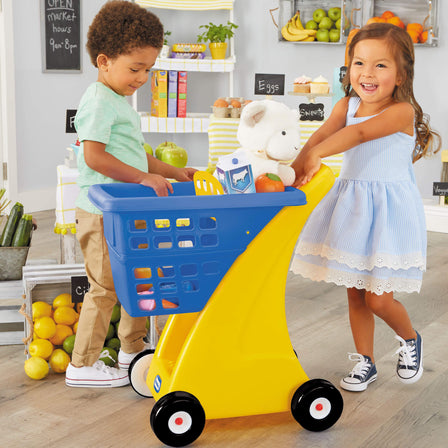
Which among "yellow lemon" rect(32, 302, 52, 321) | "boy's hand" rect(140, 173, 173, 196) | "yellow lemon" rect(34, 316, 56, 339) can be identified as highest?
"boy's hand" rect(140, 173, 173, 196)

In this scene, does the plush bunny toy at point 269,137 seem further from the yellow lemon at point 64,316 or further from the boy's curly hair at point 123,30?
the yellow lemon at point 64,316

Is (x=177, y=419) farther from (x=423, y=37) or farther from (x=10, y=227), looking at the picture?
(x=423, y=37)

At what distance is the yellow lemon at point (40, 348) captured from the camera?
2156mm

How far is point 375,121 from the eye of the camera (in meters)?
1.88

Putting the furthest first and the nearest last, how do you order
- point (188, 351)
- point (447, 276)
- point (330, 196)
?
1. point (447, 276)
2. point (330, 196)
3. point (188, 351)

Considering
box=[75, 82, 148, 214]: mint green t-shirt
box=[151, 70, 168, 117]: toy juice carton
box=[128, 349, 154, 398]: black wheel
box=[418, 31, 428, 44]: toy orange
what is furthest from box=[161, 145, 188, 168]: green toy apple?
box=[418, 31, 428, 44]: toy orange

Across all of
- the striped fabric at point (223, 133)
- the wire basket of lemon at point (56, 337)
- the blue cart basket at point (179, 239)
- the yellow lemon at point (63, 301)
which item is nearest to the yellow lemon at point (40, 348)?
the wire basket of lemon at point (56, 337)

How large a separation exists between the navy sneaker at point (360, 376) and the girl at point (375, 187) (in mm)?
168

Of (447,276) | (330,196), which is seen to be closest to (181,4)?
(447,276)

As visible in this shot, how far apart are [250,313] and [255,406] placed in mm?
247

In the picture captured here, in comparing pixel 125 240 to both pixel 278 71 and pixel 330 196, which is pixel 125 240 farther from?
pixel 278 71

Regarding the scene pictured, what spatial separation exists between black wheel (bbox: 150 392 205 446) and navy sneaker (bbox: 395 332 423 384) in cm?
69

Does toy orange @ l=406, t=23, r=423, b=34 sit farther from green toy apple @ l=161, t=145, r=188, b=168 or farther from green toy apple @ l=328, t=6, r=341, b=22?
green toy apple @ l=161, t=145, r=188, b=168

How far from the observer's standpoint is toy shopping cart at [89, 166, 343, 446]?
156cm
